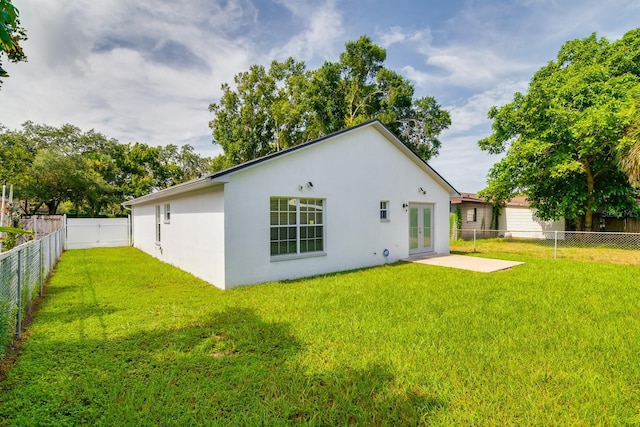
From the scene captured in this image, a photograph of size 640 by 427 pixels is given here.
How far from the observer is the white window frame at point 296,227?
826cm

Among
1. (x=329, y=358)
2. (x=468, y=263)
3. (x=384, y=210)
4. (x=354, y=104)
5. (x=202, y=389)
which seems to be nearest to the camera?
(x=202, y=389)

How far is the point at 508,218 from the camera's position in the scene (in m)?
23.0

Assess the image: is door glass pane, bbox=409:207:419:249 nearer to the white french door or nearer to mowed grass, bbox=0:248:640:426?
the white french door

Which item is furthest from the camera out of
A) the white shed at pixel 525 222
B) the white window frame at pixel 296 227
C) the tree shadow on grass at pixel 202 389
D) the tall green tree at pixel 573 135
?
the white shed at pixel 525 222

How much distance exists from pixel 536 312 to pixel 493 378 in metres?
3.08

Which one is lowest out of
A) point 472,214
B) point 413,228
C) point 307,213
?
point 413,228

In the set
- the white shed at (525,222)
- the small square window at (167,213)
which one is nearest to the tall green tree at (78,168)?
the small square window at (167,213)

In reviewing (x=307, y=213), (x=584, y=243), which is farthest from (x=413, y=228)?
(x=584, y=243)

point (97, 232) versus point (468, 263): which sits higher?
point (97, 232)

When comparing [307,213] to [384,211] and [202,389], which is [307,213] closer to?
[384,211]

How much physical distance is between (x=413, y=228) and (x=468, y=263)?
248cm

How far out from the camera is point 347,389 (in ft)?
10.5

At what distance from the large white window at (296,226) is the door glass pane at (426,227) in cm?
556

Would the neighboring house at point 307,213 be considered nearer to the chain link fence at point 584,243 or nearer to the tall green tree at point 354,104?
the chain link fence at point 584,243
